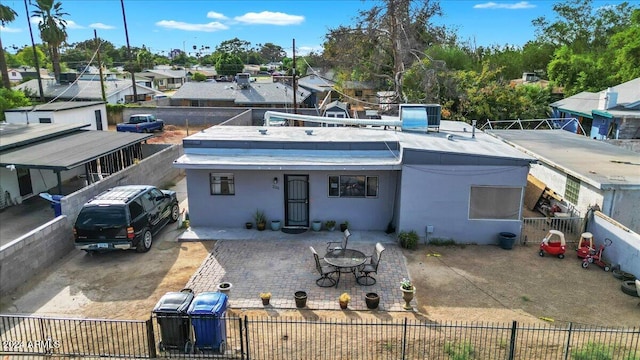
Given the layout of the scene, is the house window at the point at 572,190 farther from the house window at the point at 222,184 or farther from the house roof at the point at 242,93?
the house roof at the point at 242,93

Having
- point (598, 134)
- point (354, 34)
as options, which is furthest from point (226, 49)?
point (598, 134)

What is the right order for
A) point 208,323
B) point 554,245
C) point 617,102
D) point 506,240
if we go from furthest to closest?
point 617,102
point 506,240
point 554,245
point 208,323

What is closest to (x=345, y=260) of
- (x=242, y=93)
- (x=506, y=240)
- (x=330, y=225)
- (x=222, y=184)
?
(x=330, y=225)

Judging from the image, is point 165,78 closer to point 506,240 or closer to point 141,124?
point 141,124

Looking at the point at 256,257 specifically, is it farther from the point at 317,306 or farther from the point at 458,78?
the point at 458,78

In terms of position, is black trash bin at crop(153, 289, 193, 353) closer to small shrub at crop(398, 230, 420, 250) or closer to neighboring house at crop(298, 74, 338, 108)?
small shrub at crop(398, 230, 420, 250)

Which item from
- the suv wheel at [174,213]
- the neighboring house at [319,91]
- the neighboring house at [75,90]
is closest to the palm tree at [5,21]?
the neighboring house at [75,90]
